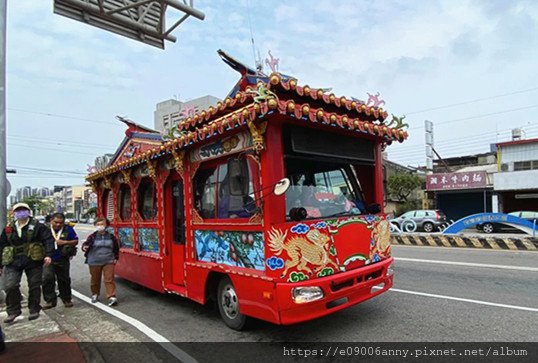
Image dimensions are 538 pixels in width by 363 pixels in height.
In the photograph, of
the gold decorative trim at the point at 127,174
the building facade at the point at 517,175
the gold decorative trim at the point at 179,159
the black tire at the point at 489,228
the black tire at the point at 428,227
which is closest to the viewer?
the gold decorative trim at the point at 179,159

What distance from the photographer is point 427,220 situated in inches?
909

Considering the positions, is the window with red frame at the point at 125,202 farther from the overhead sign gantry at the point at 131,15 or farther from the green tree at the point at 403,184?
the green tree at the point at 403,184

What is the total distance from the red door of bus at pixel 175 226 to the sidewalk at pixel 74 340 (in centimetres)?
117

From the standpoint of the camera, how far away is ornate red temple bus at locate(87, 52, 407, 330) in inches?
161

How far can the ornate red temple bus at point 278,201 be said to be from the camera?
4.10 meters

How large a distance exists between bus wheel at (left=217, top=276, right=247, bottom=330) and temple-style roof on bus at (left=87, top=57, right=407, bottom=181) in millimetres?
1972

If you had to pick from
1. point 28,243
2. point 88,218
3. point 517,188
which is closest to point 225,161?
point 28,243

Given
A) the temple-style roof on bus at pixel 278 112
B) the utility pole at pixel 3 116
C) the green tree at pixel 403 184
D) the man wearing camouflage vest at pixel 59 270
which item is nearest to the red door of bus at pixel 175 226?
the temple-style roof on bus at pixel 278 112

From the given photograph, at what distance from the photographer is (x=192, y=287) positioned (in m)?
5.52

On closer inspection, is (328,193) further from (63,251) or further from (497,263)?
(497,263)

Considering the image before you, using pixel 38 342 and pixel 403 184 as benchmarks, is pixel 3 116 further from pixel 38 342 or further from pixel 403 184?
pixel 403 184

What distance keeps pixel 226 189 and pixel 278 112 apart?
4.89ft

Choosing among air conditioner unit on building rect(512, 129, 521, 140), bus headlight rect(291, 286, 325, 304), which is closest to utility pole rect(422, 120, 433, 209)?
air conditioner unit on building rect(512, 129, 521, 140)

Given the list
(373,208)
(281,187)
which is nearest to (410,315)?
(373,208)
